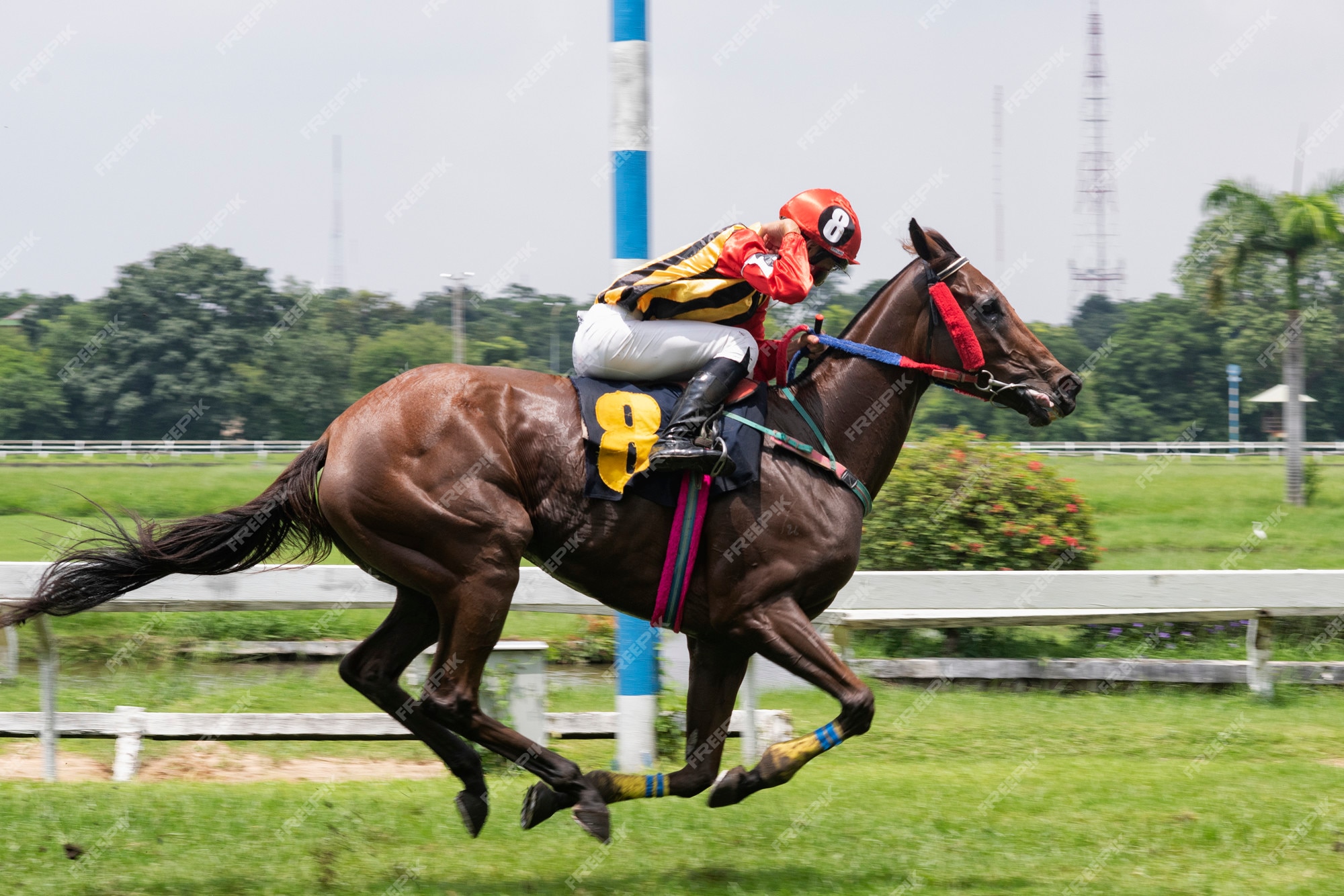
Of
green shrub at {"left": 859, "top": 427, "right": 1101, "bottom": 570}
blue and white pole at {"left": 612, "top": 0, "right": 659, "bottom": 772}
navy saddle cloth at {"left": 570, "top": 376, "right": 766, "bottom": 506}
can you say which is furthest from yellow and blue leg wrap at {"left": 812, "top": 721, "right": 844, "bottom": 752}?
green shrub at {"left": 859, "top": 427, "right": 1101, "bottom": 570}

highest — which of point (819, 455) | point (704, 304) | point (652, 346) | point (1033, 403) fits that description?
point (704, 304)

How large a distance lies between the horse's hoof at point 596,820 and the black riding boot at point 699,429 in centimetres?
111

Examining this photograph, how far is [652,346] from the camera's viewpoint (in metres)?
4.15

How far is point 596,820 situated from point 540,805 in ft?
0.75

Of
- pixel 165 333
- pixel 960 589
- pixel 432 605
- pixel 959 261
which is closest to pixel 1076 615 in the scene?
A: pixel 960 589

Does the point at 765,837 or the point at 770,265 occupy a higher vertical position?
the point at 770,265

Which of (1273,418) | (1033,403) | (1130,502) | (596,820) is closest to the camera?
(596,820)

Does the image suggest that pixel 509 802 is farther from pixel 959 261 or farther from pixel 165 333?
pixel 165 333

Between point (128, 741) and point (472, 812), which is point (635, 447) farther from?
point (128, 741)

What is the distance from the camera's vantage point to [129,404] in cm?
3341

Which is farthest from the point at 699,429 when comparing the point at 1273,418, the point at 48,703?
the point at 1273,418

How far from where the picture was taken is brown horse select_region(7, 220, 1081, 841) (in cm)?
394

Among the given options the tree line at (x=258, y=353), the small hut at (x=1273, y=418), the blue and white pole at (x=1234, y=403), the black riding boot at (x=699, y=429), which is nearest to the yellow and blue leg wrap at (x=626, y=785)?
the black riding boot at (x=699, y=429)

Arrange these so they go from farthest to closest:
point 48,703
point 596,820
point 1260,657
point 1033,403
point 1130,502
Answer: point 1130,502
point 1260,657
point 48,703
point 1033,403
point 596,820
